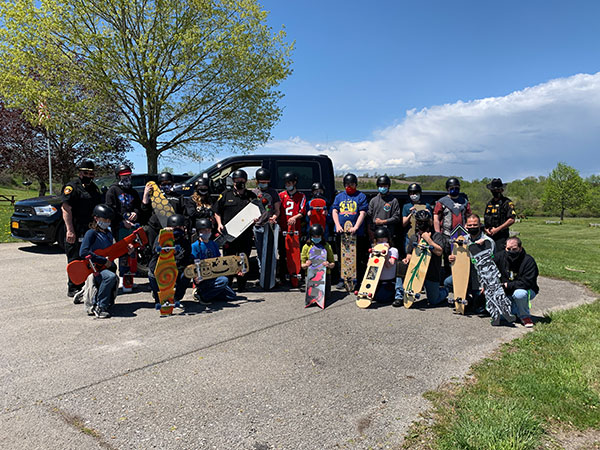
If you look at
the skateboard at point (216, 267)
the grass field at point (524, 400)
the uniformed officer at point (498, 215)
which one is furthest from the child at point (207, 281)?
the uniformed officer at point (498, 215)

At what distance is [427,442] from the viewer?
2.63 metres

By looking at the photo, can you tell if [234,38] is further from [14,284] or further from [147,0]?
[14,284]

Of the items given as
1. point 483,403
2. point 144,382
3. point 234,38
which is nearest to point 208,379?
point 144,382

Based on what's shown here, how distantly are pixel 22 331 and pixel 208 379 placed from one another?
8.68ft

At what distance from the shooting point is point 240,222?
6297mm

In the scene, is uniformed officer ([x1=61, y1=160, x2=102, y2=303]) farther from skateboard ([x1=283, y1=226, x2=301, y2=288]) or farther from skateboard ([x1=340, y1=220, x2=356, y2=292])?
skateboard ([x1=340, y1=220, x2=356, y2=292])

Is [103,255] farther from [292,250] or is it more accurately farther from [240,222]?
[292,250]

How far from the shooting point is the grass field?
2.64 meters

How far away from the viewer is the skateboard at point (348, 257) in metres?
6.45

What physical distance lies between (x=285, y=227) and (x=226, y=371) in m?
3.38

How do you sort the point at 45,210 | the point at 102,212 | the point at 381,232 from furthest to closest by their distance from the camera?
the point at 45,210
the point at 381,232
the point at 102,212

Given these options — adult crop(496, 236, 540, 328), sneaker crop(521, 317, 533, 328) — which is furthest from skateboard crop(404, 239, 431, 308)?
sneaker crop(521, 317, 533, 328)

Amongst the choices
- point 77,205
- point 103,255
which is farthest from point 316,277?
point 77,205

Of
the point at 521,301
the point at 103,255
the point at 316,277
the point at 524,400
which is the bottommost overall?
the point at 524,400
